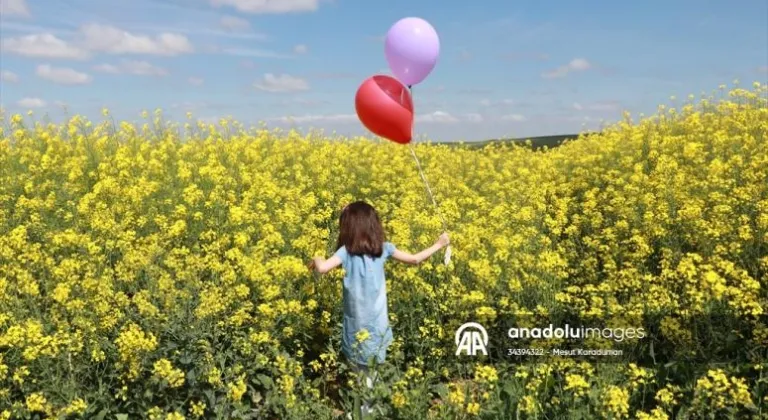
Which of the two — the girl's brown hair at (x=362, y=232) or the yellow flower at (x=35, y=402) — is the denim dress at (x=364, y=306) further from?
the yellow flower at (x=35, y=402)

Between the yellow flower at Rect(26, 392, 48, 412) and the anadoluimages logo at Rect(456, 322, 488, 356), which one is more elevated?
the anadoluimages logo at Rect(456, 322, 488, 356)

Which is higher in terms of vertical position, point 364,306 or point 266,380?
point 364,306

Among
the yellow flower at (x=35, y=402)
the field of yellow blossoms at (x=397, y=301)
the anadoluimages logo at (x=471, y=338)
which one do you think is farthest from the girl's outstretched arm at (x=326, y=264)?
the yellow flower at (x=35, y=402)

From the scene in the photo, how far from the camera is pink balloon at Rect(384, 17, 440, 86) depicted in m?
5.16

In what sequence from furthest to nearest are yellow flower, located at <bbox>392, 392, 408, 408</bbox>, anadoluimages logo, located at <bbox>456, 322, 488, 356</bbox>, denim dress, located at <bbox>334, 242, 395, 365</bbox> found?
anadoluimages logo, located at <bbox>456, 322, 488, 356</bbox> < denim dress, located at <bbox>334, 242, 395, 365</bbox> < yellow flower, located at <bbox>392, 392, 408, 408</bbox>

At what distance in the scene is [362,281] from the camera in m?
3.65

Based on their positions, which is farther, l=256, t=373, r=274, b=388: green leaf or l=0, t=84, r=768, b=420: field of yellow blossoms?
l=256, t=373, r=274, b=388: green leaf

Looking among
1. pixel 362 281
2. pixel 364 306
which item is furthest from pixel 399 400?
pixel 362 281

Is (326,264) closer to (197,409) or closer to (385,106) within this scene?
(197,409)

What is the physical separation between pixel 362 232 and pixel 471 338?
3.42 ft

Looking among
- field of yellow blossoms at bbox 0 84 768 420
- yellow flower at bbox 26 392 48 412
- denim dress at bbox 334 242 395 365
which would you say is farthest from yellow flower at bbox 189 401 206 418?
denim dress at bbox 334 242 395 365

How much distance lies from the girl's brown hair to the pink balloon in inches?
78.9

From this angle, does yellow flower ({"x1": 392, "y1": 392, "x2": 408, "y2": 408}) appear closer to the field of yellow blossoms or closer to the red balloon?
the field of yellow blossoms

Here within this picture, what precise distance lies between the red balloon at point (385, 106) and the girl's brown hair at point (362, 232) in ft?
4.86
